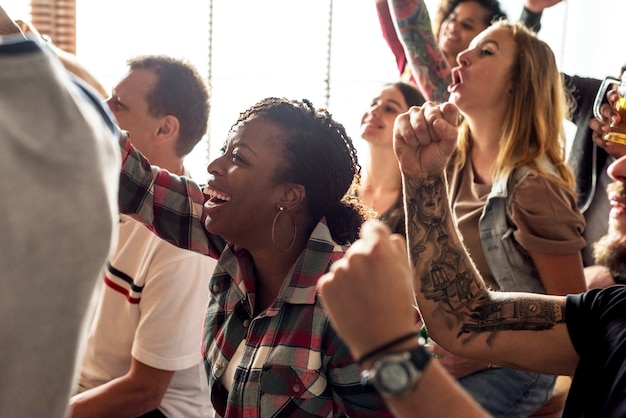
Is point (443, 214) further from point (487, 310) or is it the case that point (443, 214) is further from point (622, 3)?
point (622, 3)

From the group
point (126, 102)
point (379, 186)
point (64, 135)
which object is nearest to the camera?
point (64, 135)

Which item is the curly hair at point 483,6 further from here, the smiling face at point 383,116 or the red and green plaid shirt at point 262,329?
the red and green plaid shirt at point 262,329

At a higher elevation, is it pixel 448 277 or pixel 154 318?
pixel 448 277

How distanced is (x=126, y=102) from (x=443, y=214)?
1210mm

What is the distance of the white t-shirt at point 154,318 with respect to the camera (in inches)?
73.2

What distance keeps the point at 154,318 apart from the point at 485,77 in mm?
1223

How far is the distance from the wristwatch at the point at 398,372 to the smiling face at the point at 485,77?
1.67m

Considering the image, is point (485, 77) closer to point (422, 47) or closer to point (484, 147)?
point (484, 147)

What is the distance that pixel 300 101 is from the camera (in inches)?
66.2

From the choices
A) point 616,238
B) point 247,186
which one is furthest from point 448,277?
point 616,238

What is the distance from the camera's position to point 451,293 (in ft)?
4.45

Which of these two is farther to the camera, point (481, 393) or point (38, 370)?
point (481, 393)

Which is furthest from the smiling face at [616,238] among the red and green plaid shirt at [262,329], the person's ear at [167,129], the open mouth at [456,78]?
the person's ear at [167,129]

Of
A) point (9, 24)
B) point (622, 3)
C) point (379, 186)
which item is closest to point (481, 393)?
point (379, 186)
